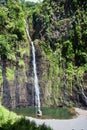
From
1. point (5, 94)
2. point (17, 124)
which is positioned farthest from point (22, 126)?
point (5, 94)

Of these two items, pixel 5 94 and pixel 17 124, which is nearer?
pixel 17 124

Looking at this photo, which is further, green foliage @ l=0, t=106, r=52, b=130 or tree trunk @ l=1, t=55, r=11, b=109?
tree trunk @ l=1, t=55, r=11, b=109

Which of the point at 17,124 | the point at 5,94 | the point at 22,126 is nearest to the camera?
the point at 22,126

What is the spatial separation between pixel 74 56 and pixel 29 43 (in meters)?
4.72

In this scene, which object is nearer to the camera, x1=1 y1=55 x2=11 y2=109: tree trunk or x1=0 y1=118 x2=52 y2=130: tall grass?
x1=0 y1=118 x2=52 y2=130: tall grass

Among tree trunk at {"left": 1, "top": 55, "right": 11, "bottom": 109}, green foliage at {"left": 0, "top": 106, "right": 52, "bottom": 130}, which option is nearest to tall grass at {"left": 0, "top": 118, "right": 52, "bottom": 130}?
green foliage at {"left": 0, "top": 106, "right": 52, "bottom": 130}

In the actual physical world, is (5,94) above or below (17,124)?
above

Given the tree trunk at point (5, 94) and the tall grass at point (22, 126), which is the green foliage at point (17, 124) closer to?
the tall grass at point (22, 126)

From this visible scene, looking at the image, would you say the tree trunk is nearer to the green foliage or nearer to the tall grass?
the green foliage

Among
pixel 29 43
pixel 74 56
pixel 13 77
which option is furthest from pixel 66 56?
pixel 13 77

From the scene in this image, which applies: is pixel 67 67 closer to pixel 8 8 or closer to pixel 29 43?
pixel 29 43

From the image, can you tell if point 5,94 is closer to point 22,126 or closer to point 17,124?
point 17,124

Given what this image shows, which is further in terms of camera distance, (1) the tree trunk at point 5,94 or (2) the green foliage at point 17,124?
(1) the tree trunk at point 5,94

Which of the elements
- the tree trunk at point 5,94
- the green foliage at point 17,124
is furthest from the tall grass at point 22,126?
the tree trunk at point 5,94
